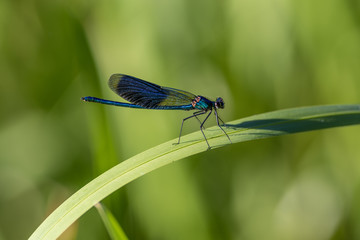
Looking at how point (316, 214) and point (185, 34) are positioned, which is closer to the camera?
point (316, 214)

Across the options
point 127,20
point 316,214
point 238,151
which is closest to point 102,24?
point 127,20

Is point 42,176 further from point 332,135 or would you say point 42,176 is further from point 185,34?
Result: point 332,135

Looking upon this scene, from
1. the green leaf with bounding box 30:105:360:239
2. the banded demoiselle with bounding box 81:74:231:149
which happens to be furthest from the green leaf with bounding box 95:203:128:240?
the banded demoiselle with bounding box 81:74:231:149

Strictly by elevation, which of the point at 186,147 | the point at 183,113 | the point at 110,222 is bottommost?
the point at 110,222

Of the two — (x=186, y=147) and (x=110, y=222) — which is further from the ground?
(x=186, y=147)

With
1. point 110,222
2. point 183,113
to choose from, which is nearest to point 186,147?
point 110,222

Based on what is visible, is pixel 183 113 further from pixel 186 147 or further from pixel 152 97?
A: pixel 186 147

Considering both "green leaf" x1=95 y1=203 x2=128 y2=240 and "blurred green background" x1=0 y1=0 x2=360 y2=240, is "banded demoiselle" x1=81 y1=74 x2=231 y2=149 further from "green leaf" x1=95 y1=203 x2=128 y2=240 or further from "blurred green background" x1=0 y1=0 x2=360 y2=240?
"green leaf" x1=95 y1=203 x2=128 y2=240

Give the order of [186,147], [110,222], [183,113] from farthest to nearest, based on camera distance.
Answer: [183,113] → [186,147] → [110,222]
